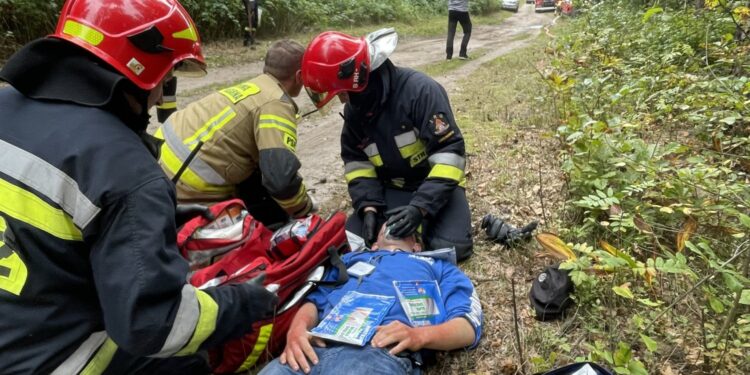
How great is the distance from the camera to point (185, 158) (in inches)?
126

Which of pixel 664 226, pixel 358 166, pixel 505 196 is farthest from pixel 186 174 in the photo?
pixel 664 226

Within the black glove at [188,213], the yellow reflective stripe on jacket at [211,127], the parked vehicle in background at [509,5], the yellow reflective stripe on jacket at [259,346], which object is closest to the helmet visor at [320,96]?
the yellow reflective stripe on jacket at [211,127]

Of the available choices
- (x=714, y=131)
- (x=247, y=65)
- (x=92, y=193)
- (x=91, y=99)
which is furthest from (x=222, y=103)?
(x=247, y=65)

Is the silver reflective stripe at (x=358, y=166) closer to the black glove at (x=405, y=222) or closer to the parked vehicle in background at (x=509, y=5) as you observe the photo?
the black glove at (x=405, y=222)

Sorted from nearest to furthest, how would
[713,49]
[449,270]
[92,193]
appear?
[92,193] < [449,270] < [713,49]

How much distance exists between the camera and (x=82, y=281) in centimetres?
166

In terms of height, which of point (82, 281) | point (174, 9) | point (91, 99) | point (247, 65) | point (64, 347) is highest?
point (174, 9)

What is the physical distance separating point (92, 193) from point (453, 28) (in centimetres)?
1121

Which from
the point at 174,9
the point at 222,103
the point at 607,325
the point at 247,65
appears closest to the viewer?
the point at 174,9

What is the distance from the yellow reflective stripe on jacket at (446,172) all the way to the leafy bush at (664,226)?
0.77 m

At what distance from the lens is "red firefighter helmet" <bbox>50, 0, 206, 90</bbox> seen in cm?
171

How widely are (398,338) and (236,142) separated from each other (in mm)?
1811

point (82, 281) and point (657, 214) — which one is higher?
point (82, 281)

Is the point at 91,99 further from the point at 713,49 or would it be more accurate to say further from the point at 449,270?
the point at 713,49
